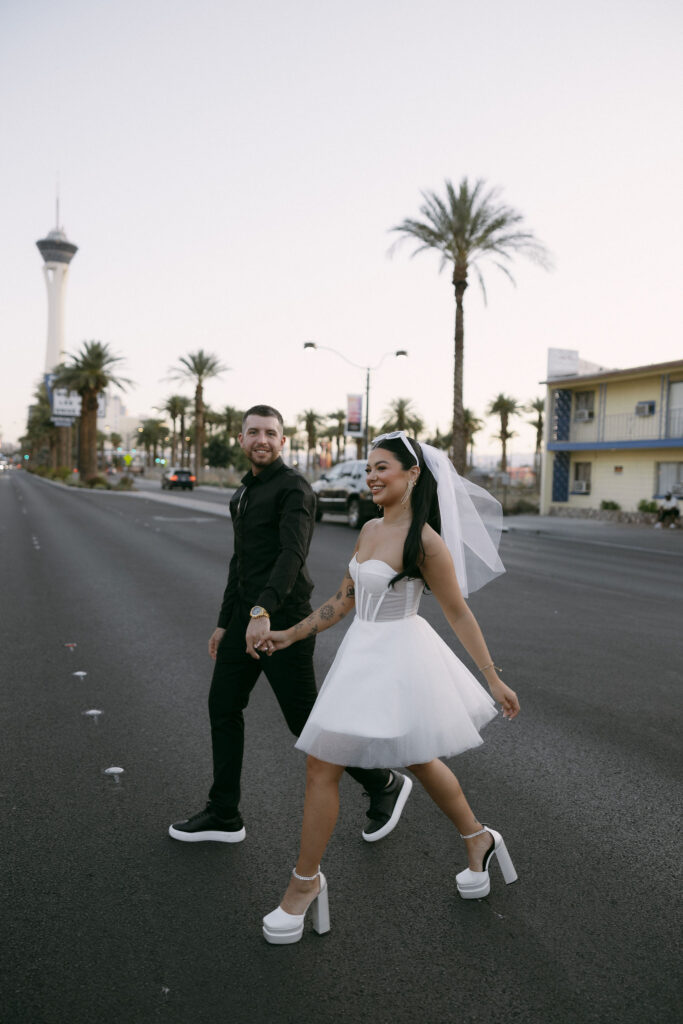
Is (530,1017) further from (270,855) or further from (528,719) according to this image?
(528,719)

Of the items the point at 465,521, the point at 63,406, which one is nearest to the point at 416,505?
the point at 465,521

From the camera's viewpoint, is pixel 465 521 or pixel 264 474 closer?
pixel 465 521

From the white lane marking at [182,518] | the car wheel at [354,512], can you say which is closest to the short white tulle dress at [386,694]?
the car wheel at [354,512]

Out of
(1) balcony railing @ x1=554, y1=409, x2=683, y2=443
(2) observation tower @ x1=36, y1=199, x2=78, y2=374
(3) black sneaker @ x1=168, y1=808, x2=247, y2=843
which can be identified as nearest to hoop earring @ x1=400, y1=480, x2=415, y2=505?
(3) black sneaker @ x1=168, y1=808, x2=247, y2=843

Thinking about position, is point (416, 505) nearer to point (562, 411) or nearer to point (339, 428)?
point (562, 411)

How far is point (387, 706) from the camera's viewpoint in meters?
2.76

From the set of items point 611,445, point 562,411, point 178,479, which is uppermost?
point 562,411

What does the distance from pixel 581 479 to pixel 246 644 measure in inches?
1385

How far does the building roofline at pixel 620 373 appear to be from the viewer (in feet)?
101

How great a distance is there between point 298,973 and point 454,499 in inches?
70.1

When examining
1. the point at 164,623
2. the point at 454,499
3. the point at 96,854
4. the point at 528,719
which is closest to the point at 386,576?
the point at 454,499

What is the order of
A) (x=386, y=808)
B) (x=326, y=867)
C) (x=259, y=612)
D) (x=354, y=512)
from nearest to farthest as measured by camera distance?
(x=259, y=612) < (x=326, y=867) < (x=386, y=808) < (x=354, y=512)

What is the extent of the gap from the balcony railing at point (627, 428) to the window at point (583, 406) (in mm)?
248

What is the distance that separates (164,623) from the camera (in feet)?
28.5
